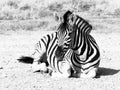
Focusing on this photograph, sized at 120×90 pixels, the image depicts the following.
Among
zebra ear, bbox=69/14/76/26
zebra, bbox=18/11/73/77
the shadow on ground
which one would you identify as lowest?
the shadow on ground

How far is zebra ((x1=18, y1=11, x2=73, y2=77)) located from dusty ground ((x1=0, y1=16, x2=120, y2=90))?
216 mm

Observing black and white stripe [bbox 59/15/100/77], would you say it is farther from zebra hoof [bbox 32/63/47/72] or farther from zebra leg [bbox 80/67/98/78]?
zebra hoof [bbox 32/63/47/72]

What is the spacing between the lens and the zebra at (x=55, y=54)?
8078mm

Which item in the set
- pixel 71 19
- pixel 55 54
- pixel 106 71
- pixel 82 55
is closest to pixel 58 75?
pixel 55 54

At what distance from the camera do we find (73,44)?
332 inches

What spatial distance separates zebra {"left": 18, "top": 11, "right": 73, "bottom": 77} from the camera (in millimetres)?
8078

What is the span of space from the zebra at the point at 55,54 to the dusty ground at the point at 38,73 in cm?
22

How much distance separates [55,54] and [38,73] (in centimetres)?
79

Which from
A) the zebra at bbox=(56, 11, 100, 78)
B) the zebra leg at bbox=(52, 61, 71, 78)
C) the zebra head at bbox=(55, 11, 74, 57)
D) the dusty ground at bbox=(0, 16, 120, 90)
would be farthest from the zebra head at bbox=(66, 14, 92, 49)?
the dusty ground at bbox=(0, 16, 120, 90)

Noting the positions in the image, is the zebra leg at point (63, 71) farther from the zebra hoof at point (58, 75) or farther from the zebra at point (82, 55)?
the zebra at point (82, 55)

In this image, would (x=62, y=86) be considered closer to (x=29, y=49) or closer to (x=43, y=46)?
(x=43, y=46)

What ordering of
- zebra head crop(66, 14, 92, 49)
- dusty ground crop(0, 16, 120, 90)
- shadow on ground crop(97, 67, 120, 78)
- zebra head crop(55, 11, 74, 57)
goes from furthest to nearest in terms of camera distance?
shadow on ground crop(97, 67, 120, 78)
zebra head crop(66, 14, 92, 49)
zebra head crop(55, 11, 74, 57)
dusty ground crop(0, 16, 120, 90)

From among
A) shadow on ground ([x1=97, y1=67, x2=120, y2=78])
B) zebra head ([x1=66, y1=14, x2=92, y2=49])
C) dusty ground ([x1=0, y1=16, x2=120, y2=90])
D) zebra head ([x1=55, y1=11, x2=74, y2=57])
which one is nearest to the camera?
dusty ground ([x1=0, y1=16, x2=120, y2=90])

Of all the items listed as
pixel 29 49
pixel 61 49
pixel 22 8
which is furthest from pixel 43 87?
pixel 22 8
